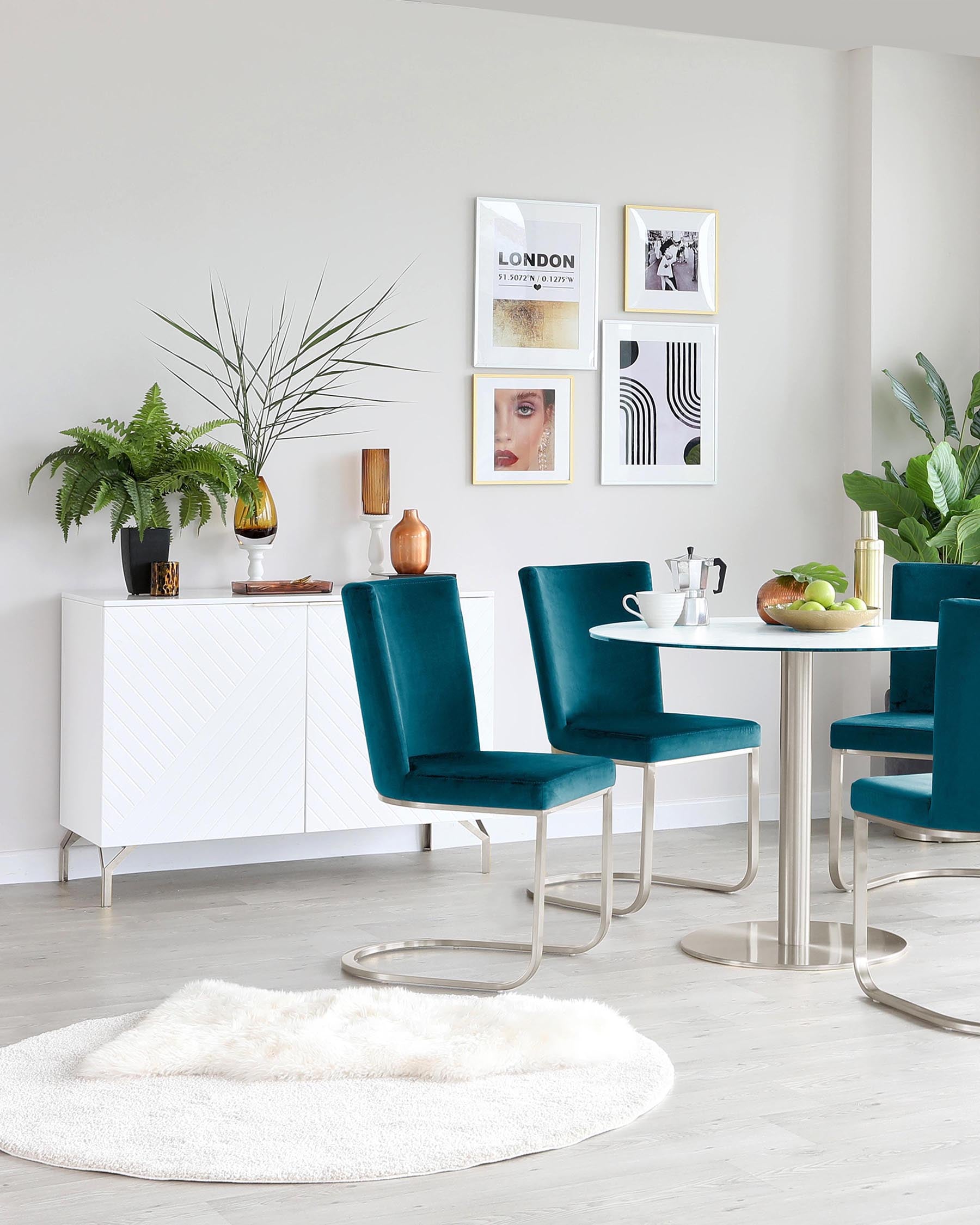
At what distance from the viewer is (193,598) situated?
4.32m

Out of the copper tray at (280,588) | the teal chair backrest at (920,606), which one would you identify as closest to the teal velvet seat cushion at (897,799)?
the teal chair backrest at (920,606)

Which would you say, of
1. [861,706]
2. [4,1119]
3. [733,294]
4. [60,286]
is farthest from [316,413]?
[4,1119]

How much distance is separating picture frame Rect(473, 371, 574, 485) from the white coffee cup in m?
1.36

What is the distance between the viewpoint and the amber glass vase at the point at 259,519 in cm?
448

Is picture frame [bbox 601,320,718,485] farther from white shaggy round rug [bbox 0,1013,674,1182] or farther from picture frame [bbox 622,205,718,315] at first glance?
white shaggy round rug [bbox 0,1013,674,1182]

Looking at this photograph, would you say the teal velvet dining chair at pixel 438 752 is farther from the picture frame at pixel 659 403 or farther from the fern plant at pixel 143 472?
the picture frame at pixel 659 403

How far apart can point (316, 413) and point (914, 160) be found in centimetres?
246

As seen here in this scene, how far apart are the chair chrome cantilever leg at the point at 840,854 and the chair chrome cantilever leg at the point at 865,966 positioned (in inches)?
32.9

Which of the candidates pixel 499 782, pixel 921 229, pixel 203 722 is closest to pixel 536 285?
pixel 921 229

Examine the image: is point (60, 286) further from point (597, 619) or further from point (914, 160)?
point (914, 160)

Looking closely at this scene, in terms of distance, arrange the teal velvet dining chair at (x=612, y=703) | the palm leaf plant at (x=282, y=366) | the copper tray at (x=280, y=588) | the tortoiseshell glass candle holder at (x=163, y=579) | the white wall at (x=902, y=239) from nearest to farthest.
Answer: the teal velvet dining chair at (x=612, y=703), the tortoiseshell glass candle holder at (x=163, y=579), the copper tray at (x=280, y=588), the palm leaf plant at (x=282, y=366), the white wall at (x=902, y=239)

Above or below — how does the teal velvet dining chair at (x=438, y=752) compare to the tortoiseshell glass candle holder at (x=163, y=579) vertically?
below

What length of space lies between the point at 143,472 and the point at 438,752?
1237 millimetres

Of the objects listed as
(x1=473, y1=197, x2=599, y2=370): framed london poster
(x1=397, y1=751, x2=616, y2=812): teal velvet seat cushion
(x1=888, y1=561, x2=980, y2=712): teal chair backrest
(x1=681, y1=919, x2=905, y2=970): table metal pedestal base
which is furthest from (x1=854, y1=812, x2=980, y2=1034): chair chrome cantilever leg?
(x1=473, y1=197, x2=599, y2=370): framed london poster
